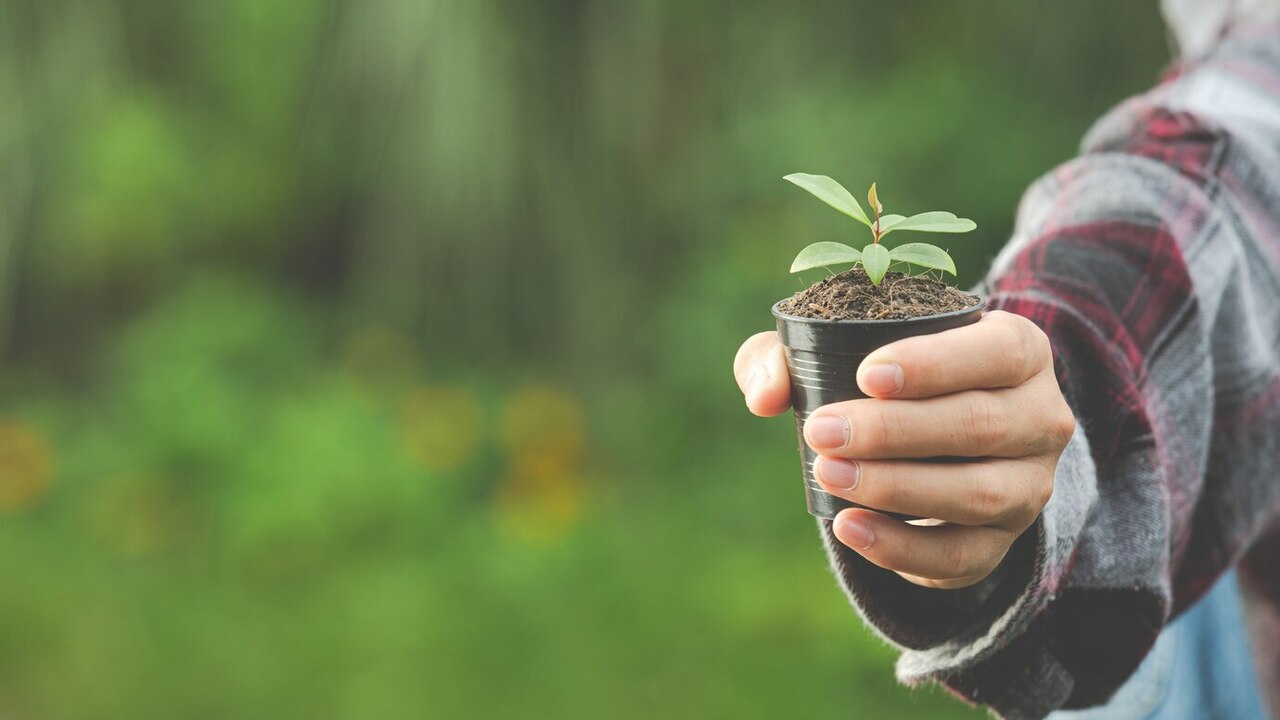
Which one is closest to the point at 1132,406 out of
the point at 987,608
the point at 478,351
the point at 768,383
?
the point at 987,608

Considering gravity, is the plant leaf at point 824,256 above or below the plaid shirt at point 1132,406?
above

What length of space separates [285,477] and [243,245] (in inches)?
22.7

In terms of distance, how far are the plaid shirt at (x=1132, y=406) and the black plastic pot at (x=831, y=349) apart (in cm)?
11

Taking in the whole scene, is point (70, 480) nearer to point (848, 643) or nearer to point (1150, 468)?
point (848, 643)

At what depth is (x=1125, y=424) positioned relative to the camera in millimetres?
766

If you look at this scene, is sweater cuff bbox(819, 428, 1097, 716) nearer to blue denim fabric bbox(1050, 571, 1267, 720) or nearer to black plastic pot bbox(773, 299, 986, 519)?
black plastic pot bbox(773, 299, 986, 519)

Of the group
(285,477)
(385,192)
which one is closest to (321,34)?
(385,192)

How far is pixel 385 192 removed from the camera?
4.79 ft

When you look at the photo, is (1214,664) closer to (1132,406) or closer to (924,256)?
(1132,406)

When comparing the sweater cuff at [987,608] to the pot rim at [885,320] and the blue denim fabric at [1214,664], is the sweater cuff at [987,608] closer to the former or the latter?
the pot rim at [885,320]

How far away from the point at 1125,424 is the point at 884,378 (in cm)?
28

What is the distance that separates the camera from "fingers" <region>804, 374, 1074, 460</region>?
1.90ft

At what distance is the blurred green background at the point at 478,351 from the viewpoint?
1.68 metres

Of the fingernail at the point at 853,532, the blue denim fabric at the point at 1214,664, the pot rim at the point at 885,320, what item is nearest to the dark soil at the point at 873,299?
the pot rim at the point at 885,320
